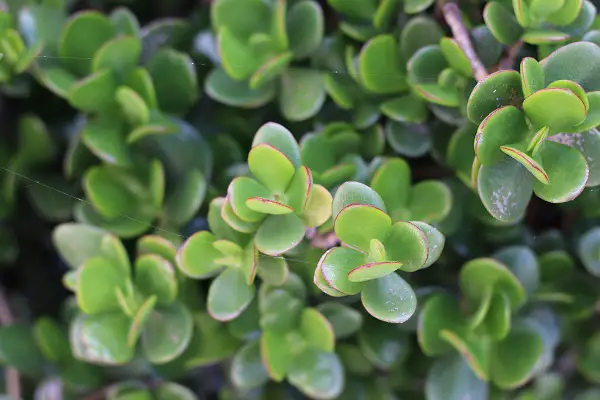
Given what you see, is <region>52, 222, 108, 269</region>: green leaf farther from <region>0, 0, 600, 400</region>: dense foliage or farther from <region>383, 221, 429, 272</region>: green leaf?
<region>383, 221, 429, 272</region>: green leaf

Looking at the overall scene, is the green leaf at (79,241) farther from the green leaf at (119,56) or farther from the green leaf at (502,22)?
the green leaf at (502,22)

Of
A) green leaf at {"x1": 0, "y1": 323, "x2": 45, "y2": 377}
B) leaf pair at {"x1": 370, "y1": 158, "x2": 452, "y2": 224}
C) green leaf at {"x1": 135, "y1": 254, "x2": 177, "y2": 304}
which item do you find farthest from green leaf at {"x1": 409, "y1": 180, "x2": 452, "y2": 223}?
green leaf at {"x1": 0, "y1": 323, "x2": 45, "y2": 377}

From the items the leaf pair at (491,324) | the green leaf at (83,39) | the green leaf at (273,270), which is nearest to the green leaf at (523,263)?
the leaf pair at (491,324)

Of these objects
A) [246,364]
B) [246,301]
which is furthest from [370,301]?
[246,364]

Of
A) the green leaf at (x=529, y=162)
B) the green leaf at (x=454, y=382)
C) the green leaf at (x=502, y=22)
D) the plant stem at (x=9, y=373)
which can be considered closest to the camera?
the green leaf at (x=529, y=162)

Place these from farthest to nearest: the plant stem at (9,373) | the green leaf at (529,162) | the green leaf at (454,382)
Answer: the plant stem at (9,373) < the green leaf at (454,382) < the green leaf at (529,162)
